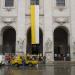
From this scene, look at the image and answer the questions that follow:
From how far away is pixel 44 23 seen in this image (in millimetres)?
Result: 54000

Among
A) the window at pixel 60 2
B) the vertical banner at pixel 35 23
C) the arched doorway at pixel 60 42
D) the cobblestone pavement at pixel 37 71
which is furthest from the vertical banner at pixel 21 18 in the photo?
the cobblestone pavement at pixel 37 71

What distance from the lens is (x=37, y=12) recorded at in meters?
51.1

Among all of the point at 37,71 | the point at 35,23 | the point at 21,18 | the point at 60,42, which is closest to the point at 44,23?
the point at 35,23

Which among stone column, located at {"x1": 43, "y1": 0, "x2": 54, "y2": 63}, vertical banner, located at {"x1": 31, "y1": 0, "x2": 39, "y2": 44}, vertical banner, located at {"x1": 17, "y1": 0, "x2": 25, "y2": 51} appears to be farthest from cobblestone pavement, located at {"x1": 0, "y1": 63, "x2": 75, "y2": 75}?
vertical banner, located at {"x1": 17, "y1": 0, "x2": 25, "y2": 51}

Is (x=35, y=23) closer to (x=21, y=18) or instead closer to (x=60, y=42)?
(x=21, y=18)

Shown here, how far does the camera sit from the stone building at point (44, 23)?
5325 cm

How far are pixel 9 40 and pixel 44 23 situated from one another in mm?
8322

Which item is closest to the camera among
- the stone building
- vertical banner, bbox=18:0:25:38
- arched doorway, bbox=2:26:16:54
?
the stone building

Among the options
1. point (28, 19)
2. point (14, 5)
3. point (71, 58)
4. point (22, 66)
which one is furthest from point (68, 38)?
point (22, 66)

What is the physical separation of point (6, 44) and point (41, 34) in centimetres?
700

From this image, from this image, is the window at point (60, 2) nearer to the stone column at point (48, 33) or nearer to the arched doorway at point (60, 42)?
the stone column at point (48, 33)

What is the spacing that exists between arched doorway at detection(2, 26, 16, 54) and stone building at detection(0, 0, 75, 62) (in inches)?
47.8

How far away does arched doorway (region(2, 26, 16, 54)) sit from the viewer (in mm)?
57344

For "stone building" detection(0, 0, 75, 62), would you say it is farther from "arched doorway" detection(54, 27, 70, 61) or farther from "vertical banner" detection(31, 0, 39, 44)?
"vertical banner" detection(31, 0, 39, 44)
